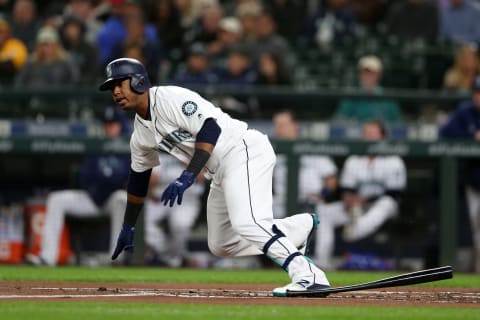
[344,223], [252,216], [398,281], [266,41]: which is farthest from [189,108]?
[266,41]

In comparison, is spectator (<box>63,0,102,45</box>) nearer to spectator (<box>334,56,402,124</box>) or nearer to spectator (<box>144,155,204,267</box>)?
spectator (<box>144,155,204,267</box>)

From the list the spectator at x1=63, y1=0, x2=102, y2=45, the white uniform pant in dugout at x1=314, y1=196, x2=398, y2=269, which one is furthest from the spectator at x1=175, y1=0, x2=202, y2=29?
the white uniform pant in dugout at x1=314, y1=196, x2=398, y2=269

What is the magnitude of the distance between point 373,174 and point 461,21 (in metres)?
3.63

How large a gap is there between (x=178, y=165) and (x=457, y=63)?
11.8 feet

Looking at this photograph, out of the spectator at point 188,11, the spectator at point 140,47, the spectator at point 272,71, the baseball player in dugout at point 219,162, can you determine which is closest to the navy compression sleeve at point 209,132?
the baseball player in dugout at point 219,162

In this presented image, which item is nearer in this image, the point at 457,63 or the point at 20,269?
the point at 20,269

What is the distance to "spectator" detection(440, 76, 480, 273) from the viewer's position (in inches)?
453

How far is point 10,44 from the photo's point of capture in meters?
13.7

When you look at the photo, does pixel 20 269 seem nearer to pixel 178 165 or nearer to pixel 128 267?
pixel 128 267

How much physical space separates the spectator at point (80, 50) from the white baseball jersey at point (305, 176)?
2782 millimetres

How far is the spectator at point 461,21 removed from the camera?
14.3 metres

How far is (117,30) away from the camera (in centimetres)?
1368

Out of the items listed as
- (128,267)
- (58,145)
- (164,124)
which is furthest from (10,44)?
(164,124)

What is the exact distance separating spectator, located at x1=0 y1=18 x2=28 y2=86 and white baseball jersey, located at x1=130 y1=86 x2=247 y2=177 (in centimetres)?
642
